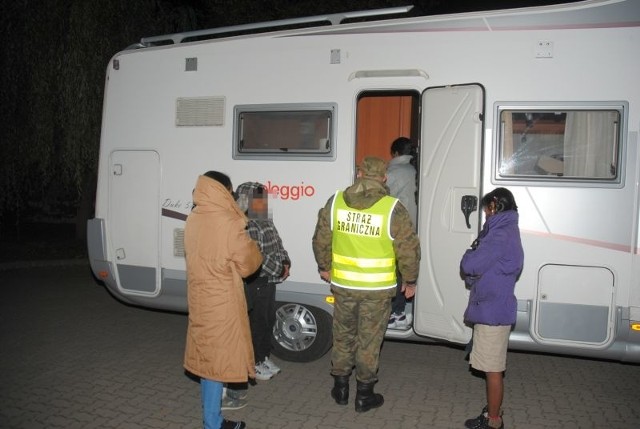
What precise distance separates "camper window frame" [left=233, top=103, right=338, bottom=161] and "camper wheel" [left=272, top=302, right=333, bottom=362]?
142 cm

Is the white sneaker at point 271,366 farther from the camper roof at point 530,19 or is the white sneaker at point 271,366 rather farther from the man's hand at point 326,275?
the camper roof at point 530,19

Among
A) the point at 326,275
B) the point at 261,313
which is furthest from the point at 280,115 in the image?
the point at 261,313

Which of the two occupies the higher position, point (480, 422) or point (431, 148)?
point (431, 148)

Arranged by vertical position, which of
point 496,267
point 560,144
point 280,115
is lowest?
point 496,267

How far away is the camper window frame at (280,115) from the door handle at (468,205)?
123 cm

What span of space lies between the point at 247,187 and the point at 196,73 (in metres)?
1.65

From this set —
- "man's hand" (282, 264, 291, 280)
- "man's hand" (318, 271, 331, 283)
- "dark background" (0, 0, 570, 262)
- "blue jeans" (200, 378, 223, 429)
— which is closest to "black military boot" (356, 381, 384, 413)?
"man's hand" (318, 271, 331, 283)

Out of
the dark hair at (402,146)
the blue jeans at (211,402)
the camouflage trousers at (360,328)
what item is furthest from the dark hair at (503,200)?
the blue jeans at (211,402)

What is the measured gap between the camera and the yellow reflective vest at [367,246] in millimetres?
4406

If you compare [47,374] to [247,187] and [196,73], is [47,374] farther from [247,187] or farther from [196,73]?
[196,73]

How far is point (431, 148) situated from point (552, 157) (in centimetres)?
98

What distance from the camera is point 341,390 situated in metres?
4.73

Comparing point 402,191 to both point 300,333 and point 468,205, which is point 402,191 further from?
point 300,333

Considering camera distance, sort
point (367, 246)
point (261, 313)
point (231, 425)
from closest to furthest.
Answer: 1. point (231, 425)
2. point (367, 246)
3. point (261, 313)
